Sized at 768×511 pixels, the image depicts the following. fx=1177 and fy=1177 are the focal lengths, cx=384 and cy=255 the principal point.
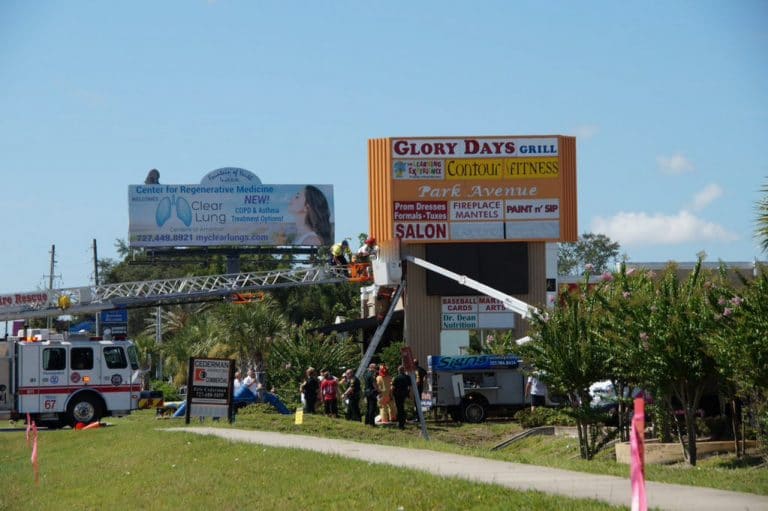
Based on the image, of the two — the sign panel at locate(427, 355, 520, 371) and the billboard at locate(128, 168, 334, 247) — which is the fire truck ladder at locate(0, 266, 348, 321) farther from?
the sign panel at locate(427, 355, 520, 371)

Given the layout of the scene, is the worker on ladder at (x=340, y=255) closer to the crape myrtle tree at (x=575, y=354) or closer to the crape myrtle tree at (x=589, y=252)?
the crape myrtle tree at (x=575, y=354)

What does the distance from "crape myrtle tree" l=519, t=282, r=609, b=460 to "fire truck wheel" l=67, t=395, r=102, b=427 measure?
1528cm

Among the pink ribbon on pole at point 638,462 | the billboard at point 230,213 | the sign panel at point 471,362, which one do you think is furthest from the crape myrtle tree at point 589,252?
the pink ribbon on pole at point 638,462

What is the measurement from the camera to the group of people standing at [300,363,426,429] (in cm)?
2911

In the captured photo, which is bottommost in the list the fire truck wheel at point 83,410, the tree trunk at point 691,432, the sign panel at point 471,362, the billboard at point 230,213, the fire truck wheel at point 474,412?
the fire truck wheel at point 474,412

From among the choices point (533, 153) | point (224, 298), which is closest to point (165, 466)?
point (533, 153)

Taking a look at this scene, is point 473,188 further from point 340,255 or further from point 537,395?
point 537,395

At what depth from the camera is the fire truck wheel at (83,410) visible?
33.6 meters

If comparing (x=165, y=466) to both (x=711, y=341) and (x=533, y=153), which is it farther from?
(x=533, y=153)

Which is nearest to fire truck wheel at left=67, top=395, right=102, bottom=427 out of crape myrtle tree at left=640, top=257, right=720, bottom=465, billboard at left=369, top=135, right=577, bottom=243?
billboard at left=369, top=135, right=577, bottom=243

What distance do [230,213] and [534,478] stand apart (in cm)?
5377

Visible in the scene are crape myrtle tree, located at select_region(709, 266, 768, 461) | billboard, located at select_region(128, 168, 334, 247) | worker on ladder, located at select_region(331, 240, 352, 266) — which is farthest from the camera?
billboard, located at select_region(128, 168, 334, 247)

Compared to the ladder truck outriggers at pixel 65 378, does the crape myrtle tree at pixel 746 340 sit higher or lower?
higher

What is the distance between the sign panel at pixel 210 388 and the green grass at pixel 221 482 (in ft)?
4.74
